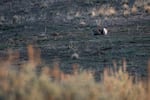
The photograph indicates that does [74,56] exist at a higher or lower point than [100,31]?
lower

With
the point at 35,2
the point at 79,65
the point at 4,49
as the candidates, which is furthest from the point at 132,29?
the point at 35,2

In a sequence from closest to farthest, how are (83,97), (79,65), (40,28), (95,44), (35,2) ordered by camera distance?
(83,97)
(79,65)
(95,44)
(40,28)
(35,2)

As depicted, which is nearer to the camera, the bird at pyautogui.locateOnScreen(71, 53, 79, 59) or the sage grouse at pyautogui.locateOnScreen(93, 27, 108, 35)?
the bird at pyautogui.locateOnScreen(71, 53, 79, 59)

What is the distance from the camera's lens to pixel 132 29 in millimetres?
28938

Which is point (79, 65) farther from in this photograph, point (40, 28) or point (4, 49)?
point (40, 28)

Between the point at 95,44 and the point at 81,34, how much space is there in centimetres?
375

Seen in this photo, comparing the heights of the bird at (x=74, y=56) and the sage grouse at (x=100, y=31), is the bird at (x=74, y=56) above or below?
below

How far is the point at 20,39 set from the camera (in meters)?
28.6

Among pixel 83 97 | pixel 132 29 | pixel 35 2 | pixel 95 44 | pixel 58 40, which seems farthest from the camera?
pixel 35 2

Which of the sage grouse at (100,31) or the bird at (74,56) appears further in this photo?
the sage grouse at (100,31)

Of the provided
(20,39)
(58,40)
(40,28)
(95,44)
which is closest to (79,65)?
(95,44)

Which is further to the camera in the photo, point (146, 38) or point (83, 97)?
point (146, 38)

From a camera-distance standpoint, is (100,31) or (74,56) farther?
(100,31)

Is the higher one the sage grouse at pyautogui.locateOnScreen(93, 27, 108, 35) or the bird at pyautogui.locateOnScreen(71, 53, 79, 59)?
the sage grouse at pyautogui.locateOnScreen(93, 27, 108, 35)
